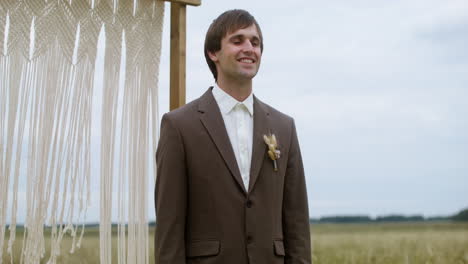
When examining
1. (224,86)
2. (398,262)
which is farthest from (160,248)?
(398,262)

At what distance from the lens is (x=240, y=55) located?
157cm

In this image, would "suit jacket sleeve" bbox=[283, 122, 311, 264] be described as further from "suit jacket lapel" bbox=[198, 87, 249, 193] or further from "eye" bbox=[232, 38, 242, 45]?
"eye" bbox=[232, 38, 242, 45]

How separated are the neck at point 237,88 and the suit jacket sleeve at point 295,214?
0.22m

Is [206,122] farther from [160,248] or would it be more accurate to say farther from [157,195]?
[160,248]

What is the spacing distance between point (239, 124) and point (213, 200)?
0.23m

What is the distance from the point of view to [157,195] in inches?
62.3

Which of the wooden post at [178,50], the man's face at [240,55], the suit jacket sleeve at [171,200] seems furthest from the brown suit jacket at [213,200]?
the wooden post at [178,50]

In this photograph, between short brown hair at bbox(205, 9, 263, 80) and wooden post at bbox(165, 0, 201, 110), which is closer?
short brown hair at bbox(205, 9, 263, 80)

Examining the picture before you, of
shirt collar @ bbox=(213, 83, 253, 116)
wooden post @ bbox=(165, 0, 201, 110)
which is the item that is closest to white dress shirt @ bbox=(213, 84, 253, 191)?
shirt collar @ bbox=(213, 83, 253, 116)

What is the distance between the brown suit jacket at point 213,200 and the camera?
1.48 m

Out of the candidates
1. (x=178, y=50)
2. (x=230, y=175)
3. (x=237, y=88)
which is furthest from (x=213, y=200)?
(x=178, y=50)

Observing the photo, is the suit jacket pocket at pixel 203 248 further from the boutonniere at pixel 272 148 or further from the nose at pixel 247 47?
the nose at pixel 247 47

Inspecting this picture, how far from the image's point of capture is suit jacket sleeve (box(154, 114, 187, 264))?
1478 mm

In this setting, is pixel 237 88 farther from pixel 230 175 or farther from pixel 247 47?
pixel 230 175
